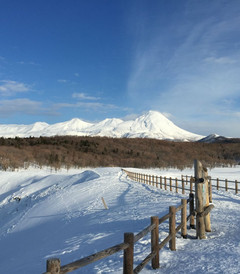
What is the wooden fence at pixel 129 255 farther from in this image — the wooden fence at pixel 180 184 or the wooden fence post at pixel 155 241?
the wooden fence at pixel 180 184

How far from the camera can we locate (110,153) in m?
82.3

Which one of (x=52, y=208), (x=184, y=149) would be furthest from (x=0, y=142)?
(x=52, y=208)

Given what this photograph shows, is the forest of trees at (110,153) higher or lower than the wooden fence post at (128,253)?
higher

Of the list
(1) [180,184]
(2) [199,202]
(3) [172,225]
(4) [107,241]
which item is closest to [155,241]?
(3) [172,225]

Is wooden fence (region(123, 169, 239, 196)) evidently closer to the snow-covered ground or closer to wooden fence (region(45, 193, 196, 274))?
the snow-covered ground

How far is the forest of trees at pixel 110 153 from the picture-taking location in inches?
2643

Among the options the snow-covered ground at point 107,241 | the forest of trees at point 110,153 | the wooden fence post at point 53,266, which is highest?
the forest of trees at point 110,153

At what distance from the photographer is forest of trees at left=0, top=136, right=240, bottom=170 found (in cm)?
6712

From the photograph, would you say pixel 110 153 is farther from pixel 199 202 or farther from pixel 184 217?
pixel 184 217

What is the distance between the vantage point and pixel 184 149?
303ft

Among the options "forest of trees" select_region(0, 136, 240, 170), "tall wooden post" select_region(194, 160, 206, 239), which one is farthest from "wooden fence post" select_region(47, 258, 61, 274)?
"forest of trees" select_region(0, 136, 240, 170)

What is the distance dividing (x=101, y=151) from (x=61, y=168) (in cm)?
1959

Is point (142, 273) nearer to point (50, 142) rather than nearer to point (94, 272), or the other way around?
point (94, 272)

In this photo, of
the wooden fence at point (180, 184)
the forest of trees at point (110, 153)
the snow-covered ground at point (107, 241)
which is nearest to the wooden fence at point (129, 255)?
the snow-covered ground at point (107, 241)
